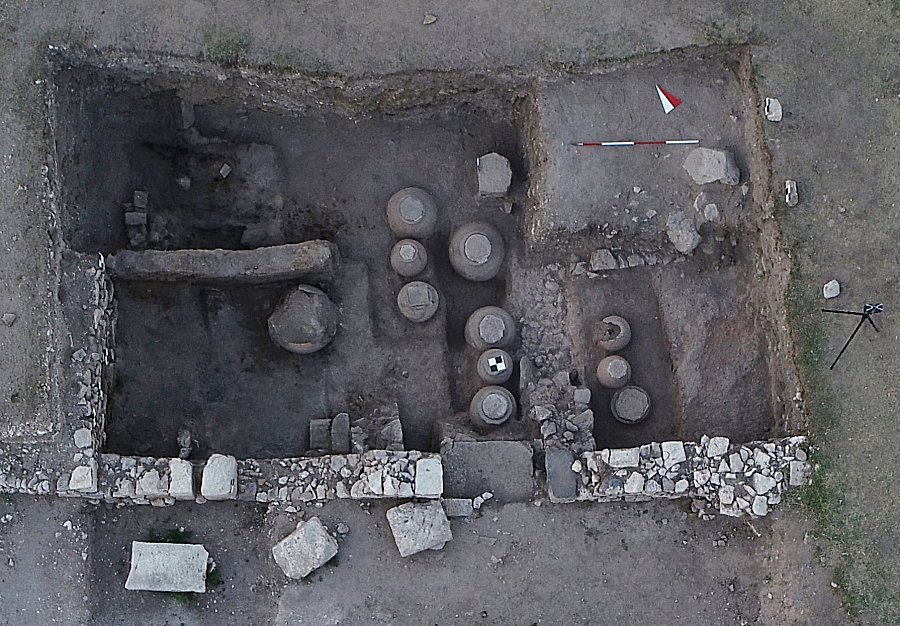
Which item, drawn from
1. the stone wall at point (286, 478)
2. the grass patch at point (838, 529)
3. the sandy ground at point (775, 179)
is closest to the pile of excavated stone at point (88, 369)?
the stone wall at point (286, 478)

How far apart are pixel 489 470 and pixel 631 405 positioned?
5.34 feet

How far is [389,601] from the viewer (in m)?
7.02

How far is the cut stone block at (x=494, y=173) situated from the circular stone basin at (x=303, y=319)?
2001 millimetres

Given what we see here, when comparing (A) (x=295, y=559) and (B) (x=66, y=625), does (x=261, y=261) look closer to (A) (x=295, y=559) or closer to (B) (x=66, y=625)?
(A) (x=295, y=559)

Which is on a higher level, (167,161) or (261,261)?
(167,161)

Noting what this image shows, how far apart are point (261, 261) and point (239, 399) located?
4.88ft

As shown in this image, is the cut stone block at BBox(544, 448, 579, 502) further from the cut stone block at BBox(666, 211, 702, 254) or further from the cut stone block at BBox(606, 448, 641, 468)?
the cut stone block at BBox(666, 211, 702, 254)

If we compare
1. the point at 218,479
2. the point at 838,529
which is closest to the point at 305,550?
the point at 218,479

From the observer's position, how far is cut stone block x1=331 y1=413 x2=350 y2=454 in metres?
7.86

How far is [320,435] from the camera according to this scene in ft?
26.3

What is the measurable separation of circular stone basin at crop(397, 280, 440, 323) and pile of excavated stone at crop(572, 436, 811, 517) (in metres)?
2.18

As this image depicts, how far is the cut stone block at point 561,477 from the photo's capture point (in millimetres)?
7117

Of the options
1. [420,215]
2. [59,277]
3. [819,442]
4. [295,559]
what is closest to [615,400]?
[819,442]

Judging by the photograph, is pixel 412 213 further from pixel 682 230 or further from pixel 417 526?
pixel 417 526
